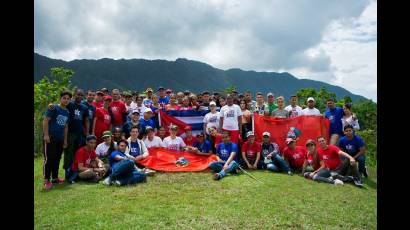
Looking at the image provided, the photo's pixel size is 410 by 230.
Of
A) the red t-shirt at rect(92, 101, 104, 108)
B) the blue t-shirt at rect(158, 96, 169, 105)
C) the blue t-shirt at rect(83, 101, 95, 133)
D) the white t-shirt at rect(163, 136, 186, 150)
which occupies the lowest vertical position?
the white t-shirt at rect(163, 136, 186, 150)

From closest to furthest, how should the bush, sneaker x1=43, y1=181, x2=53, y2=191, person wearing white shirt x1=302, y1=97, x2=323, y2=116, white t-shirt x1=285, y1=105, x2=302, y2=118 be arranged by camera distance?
sneaker x1=43, y1=181, x2=53, y2=191, person wearing white shirt x1=302, y1=97, x2=323, y2=116, white t-shirt x1=285, y1=105, x2=302, y2=118, the bush

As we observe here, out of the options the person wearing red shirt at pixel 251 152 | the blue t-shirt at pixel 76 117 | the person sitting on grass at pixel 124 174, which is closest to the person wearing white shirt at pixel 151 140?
the person sitting on grass at pixel 124 174

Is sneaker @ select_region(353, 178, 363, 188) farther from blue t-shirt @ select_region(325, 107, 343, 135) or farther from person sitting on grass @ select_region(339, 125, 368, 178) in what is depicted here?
blue t-shirt @ select_region(325, 107, 343, 135)

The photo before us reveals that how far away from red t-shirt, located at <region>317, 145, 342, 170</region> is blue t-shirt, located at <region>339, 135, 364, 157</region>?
0.62 metres

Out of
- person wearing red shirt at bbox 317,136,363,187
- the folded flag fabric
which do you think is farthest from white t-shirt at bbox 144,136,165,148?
person wearing red shirt at bbox 317,136,363,187

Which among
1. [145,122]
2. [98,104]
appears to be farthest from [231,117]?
[98,104]

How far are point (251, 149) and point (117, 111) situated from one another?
4.62 metres

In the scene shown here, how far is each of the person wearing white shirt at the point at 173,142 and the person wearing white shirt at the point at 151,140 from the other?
25 cm

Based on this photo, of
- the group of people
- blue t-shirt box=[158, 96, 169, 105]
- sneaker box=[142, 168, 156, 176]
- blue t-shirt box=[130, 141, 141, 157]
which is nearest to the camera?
the group of people

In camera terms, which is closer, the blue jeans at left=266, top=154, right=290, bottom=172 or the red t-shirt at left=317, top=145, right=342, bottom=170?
the red t-shirt at left=317, top=145, right=342, bottom=170

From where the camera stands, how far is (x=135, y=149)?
36.6 ft

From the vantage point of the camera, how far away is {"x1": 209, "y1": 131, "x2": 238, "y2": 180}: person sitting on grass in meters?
11.0

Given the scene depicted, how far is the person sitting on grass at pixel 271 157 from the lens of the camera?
11.8 m
